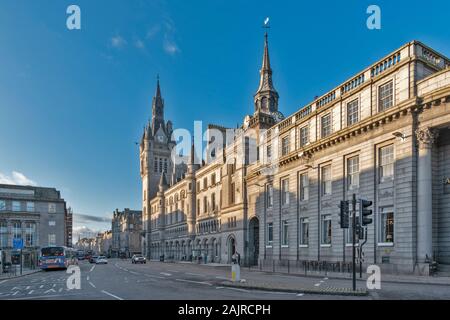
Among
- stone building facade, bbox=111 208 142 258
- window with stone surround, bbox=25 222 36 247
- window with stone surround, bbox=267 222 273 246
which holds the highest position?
window with stone surround, bbox=267 222 273 246

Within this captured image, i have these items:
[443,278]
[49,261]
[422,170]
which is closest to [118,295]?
[443,278]

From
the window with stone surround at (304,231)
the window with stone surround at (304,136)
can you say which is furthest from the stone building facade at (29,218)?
the window with stone surround at (304,136)

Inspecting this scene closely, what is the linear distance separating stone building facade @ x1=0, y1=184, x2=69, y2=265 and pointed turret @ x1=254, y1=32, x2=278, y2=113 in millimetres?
51121

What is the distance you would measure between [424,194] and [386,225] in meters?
4.02

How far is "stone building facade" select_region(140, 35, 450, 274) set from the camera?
→ 2539cm

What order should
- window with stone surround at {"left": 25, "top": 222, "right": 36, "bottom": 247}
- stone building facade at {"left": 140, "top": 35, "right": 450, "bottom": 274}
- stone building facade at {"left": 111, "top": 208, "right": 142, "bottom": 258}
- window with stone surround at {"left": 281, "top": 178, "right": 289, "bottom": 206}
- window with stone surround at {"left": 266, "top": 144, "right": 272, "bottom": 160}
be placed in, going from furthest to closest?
1. stone building facade at {"left": 111, "top": 208, "right": 142, "bottom": 258}
2. window with stone surround at {"left": 25, "top": 222, "right": 36, "bottom": 247}
3. window with stone surround at {"left": 266, "top": 144, "right": 272, "bottom": 160}
4. window with stone surround at {"left": 281, "top": 178, "right": 289, "bottom": 206}
5. stone building facade at {"left": 140, "top": 35, "right": 450, "bottom": 274}

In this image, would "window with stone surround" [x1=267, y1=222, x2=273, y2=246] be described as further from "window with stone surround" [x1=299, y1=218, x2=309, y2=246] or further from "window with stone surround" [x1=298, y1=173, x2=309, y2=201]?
"window with stone surround" [x1=298, y1=173, x2=309, y2=201]

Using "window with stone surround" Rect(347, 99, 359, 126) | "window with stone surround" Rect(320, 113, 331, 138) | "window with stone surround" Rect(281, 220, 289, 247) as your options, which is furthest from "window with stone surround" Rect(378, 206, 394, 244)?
"window with stone surround" Rect(281, 220, 289, 247)

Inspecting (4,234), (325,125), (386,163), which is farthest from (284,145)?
(4,234)

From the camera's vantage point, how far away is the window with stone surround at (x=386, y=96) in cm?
2859

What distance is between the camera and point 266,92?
57.5m

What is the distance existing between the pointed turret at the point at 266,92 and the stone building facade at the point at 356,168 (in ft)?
0.50
